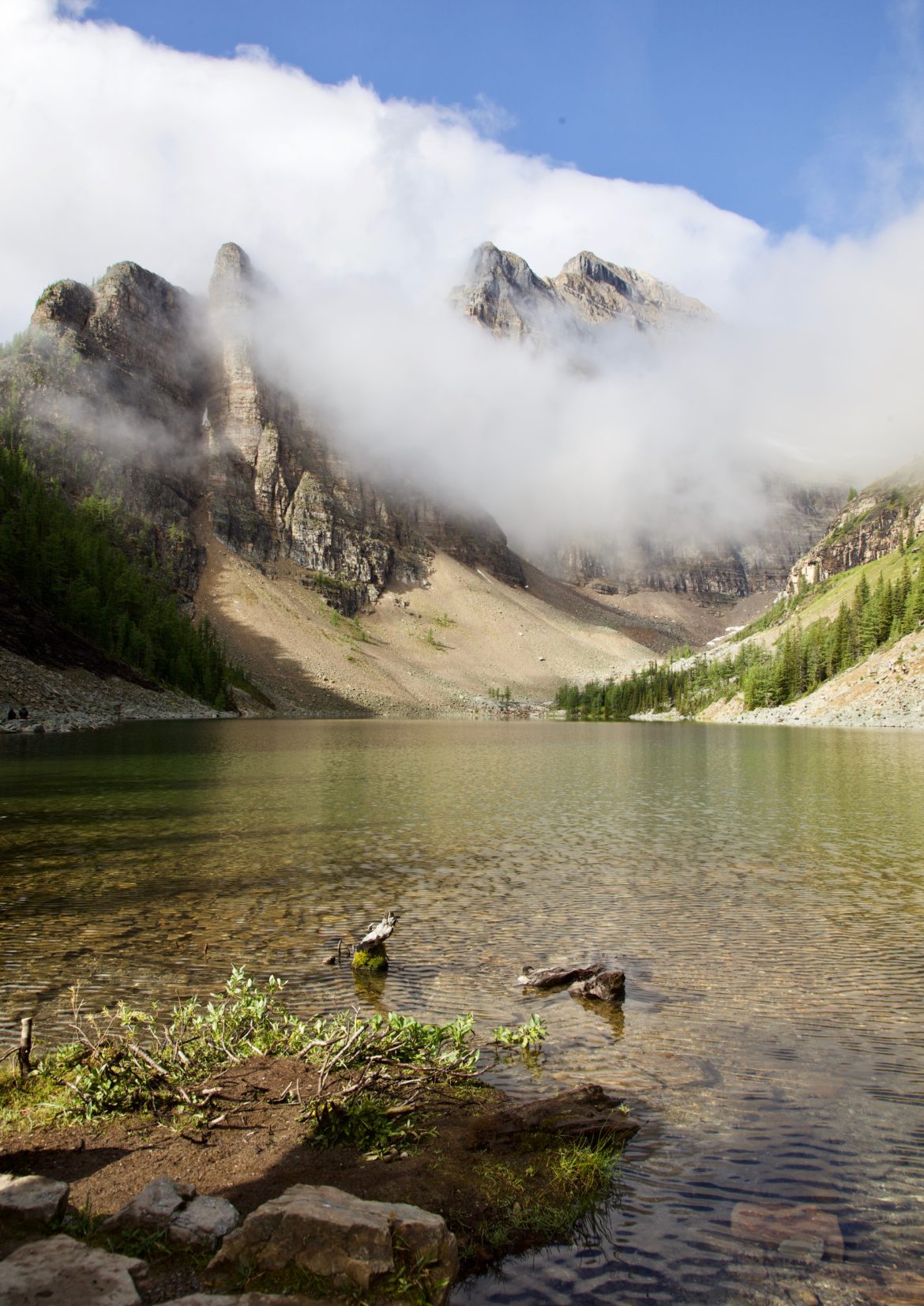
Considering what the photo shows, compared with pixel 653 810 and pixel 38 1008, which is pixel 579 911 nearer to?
pixel 38 1008

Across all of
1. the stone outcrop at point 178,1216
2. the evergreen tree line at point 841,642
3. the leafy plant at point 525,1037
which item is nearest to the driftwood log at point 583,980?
the leafy plant at point 525,1037

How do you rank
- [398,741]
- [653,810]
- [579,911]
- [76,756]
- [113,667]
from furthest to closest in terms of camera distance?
[113,667]
[398,741]
[76,756]
[653,810]
[579,911]

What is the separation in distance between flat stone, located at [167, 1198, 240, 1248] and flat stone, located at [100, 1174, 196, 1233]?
2.7 inches

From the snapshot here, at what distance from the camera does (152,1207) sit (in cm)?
605

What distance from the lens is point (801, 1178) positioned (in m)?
7.30

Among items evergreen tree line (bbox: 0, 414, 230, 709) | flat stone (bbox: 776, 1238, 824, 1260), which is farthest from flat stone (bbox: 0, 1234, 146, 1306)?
evergreen tree line (bbox: 0, 414, 230, 709)

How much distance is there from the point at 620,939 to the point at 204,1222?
36.3 feet

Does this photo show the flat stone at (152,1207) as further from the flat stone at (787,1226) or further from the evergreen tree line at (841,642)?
the evergreen tree line at (841,642)

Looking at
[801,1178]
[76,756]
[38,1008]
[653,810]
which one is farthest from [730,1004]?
[76,756]

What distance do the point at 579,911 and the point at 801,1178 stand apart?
34.4 ft

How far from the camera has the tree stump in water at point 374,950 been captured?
1334 cm

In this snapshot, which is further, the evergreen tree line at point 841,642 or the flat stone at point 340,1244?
the evergreen tree line at point 841,642

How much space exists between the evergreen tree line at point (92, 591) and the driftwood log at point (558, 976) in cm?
11616

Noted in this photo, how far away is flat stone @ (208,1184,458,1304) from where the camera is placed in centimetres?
539
